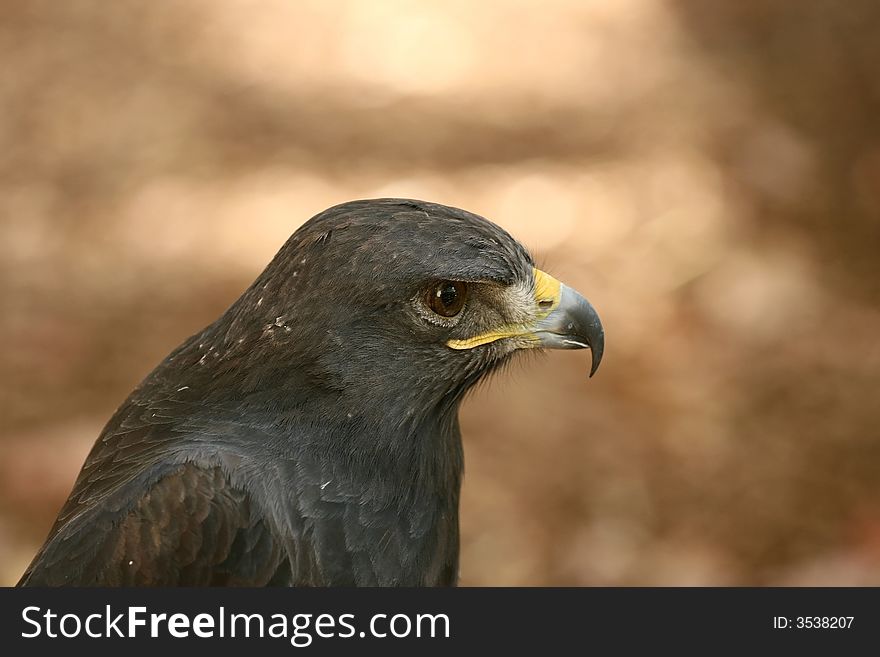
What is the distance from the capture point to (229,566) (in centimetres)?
363

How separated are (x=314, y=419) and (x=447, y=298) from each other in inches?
22.6

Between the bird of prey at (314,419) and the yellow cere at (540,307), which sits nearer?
the bird of prey at (314,419)

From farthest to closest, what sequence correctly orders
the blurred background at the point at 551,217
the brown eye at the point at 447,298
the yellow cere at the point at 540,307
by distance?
the blurred background at the point at 551,217
the yellow cere at the point at 540,307
the brown eye at the point at 447,298

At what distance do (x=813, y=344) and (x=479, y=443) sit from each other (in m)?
2.40

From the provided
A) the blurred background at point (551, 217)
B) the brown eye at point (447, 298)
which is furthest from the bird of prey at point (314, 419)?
the blurred background at point (551, 217)

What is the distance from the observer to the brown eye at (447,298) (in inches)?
152

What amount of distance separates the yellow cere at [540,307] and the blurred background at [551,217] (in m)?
2.23

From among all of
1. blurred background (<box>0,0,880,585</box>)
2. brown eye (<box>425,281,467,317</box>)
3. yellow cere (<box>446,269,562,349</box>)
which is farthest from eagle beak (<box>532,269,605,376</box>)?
blurred background (<box>0,0,880,585</box>)

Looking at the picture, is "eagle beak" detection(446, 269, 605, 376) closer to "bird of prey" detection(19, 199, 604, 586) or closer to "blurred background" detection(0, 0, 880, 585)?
"bird of prey" detection(19, 199, 604, 586)

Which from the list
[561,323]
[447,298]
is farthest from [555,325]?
[447,298]

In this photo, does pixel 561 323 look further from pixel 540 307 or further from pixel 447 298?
pixel 447 298

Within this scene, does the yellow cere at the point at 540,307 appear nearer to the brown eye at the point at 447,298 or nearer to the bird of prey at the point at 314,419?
the bird of prey at the point at 314,419

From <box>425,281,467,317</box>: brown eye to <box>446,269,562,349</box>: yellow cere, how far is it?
5.4 inches

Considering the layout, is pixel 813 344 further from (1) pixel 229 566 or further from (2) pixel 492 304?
(1) pixel 229 566
